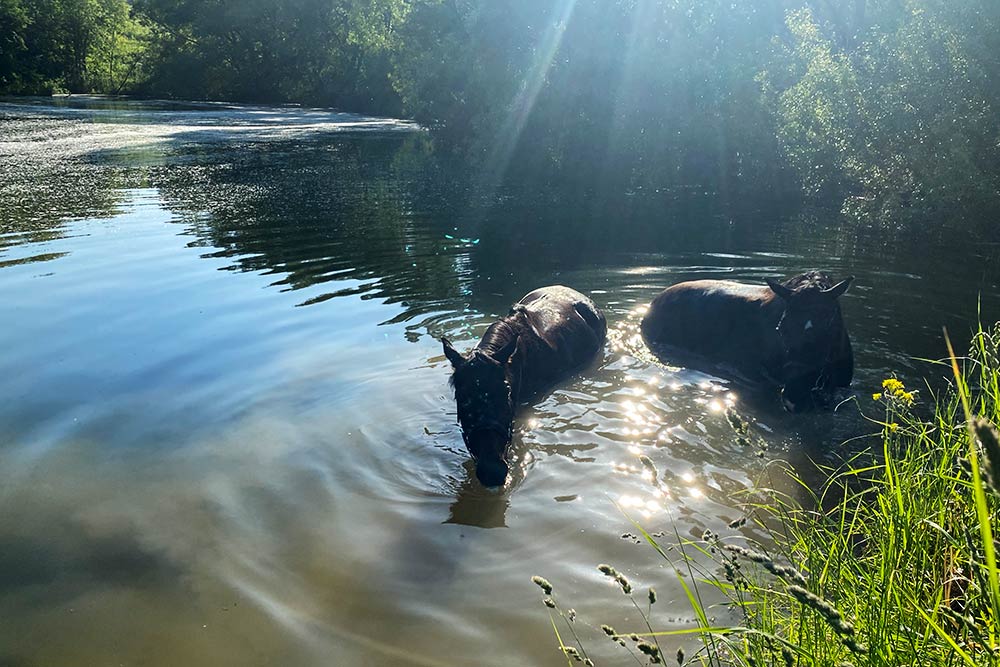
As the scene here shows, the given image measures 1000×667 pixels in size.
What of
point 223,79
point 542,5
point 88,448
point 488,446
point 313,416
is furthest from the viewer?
point 223,79

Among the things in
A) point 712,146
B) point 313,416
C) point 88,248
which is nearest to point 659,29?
point 712,146

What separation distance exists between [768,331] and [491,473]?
449cm

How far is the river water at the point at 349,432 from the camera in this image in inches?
202

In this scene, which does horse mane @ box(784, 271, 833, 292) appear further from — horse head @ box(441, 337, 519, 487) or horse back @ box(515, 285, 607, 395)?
horse head @ box(441, 337, 519, 487)

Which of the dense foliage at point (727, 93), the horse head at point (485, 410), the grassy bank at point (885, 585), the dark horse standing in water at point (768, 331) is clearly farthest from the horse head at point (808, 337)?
the dense foliage at point (727, 93)

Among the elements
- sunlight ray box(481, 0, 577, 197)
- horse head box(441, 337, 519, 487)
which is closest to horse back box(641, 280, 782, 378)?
horse head box(441, 337, 519, 487)

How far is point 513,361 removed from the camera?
8.34 m

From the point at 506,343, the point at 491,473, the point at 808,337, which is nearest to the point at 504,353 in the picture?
the point at 506,343

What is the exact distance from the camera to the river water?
16.9 feet

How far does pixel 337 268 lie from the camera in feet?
50.1

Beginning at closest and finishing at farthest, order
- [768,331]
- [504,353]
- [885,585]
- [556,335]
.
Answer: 1. [885,585]
2. [504,353]
3. [768,331]
4. [556,335]

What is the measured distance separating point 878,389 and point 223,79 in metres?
86.5

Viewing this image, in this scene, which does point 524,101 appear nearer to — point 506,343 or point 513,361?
point 506,343

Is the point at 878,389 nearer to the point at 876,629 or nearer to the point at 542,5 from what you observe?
the point at 876,629
